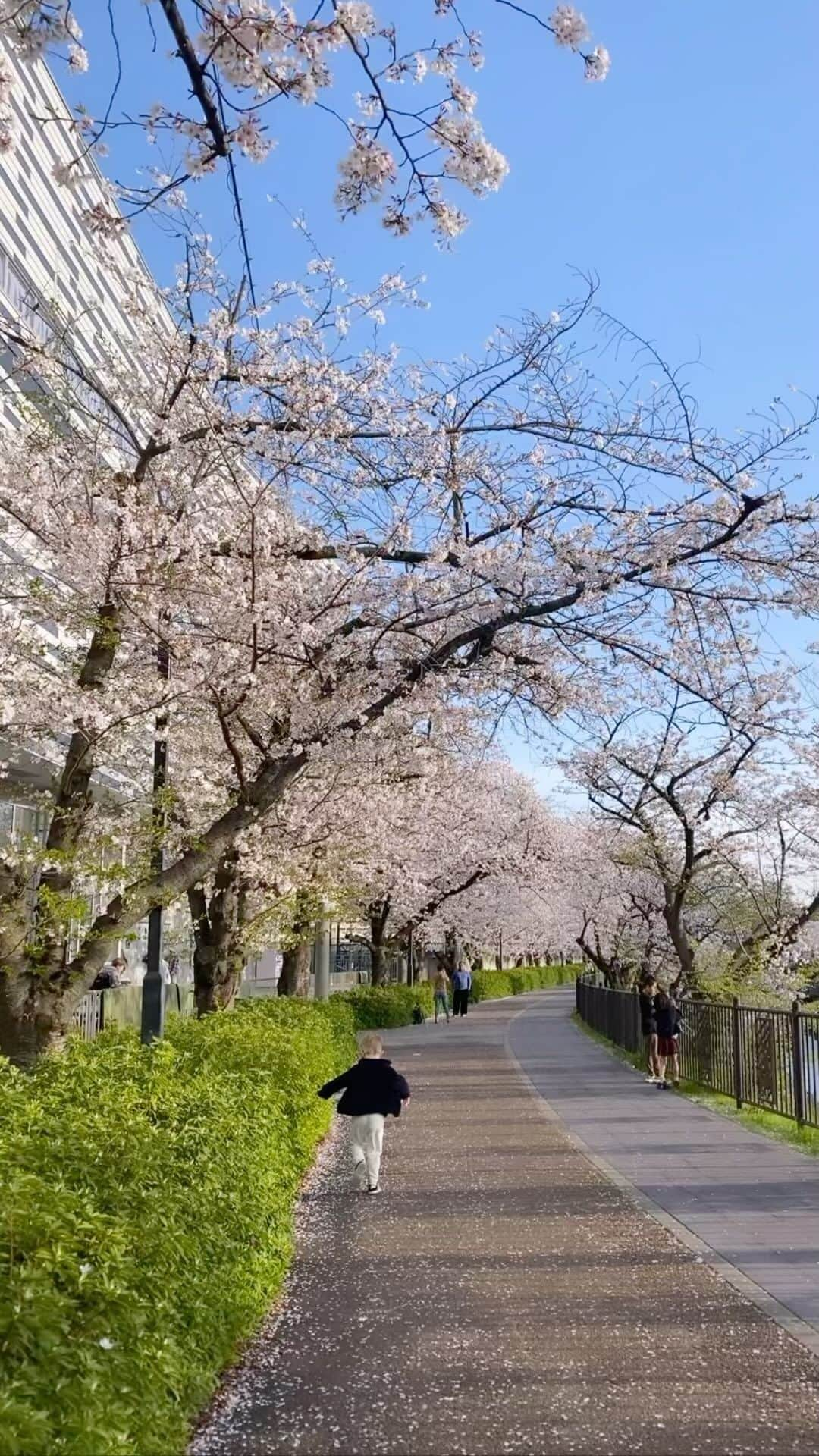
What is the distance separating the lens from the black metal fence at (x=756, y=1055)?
11844 mm

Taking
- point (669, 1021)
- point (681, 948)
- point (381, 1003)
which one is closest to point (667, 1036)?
point (669, 1021)

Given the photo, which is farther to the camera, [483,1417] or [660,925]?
[660,925]

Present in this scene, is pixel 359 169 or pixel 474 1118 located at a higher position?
pixel 359 169

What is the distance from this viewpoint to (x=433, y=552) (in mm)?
9023

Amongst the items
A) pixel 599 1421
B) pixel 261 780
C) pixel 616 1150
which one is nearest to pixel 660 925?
pixel 616 1150

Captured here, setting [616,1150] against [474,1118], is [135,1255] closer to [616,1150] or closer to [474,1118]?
[616,1150]

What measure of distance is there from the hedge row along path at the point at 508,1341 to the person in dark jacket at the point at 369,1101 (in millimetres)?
234

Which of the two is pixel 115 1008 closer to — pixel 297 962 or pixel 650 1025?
pixel 297 962

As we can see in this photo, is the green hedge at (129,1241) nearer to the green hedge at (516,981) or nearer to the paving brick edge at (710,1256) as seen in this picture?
the paving brick edge at (710,1256)

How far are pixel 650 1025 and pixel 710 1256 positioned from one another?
12013 millimetres

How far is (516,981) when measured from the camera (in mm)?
60031

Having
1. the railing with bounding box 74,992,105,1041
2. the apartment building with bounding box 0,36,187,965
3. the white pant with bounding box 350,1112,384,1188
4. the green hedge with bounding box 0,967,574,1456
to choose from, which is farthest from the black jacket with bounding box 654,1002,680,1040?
the green hedge with bounding box 0,967,574,1456

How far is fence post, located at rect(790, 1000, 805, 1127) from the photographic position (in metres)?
11.9

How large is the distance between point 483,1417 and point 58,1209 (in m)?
1.85
